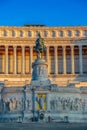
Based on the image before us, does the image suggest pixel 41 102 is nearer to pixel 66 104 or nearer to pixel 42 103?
pixel 42 103

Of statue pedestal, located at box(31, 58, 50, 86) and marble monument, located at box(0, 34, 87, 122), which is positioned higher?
statue pedestal, located at box(31, 58, 50, 86)

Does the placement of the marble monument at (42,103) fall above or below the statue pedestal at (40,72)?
below

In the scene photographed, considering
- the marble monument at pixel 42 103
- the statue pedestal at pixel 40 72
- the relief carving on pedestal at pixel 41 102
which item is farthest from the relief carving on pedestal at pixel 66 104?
the statue pedestal at pixel 40 72

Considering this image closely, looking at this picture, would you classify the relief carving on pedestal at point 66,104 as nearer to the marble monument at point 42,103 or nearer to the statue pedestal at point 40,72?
the marble monument at point 42,103

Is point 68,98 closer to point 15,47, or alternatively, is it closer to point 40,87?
point 40,87

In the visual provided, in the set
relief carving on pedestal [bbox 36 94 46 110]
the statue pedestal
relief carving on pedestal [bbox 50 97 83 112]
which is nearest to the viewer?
relief carving on pedestal [bbox 36 94 46 110]

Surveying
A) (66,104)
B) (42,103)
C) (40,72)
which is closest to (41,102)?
(42,103)

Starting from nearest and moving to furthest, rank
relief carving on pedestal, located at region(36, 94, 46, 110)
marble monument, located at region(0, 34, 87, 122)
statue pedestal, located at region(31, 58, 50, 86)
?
marble monument, located at region(0, 34, 87, 122), relief carving on pedestal, located at region(36, 94, 46, 110), statue pedestal, located at region(31, 58, 50, 86)

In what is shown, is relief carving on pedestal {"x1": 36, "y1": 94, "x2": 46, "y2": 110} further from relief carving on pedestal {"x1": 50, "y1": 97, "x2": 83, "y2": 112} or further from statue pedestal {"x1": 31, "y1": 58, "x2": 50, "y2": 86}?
statue pedestal {"x1": 31, "y1": 58, "x2": 50, "y2": 86}

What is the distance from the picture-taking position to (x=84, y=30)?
99.2 metres

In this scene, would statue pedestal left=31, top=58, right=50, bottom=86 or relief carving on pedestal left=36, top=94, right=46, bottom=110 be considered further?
statue pedestal left=31, top=58, right=50, bottom=86

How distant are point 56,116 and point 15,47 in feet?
120

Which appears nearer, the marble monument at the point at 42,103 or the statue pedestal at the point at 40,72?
the marble monument at the point at 42,103

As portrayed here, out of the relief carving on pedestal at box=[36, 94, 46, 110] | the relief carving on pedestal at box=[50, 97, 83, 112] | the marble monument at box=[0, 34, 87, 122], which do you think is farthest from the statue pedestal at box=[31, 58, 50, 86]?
the relief carving on pedestal at box=[50, 97, 83, 112]
